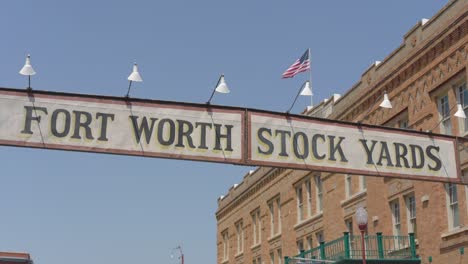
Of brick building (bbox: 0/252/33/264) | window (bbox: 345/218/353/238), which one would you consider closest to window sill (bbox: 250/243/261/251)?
window (bbox: 345/218/353/238)

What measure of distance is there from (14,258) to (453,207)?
44.6 m

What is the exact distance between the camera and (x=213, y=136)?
30.7ft

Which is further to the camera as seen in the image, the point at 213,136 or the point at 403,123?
the point at 403,123

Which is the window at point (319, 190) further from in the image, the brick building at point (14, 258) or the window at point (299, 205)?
the brick building at point (14, 258)

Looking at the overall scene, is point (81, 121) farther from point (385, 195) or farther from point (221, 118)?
point (385, 195)

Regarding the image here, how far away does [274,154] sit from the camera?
9.61 meters

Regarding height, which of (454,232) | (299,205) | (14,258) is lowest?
(454,232)

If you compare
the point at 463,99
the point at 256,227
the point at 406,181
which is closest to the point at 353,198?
the point at 406,181

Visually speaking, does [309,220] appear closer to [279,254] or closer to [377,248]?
[279,254]

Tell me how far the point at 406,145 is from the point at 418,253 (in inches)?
612

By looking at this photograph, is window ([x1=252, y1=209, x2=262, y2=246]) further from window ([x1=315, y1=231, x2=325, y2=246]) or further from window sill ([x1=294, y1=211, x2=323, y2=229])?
window ([x1=315, y1=231, x2=325, y2=246])

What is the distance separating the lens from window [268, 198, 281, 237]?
41812mm

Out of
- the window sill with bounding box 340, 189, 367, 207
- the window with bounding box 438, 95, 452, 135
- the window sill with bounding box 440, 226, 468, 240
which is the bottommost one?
the window sill with bounding box 440, 226, 468, 240

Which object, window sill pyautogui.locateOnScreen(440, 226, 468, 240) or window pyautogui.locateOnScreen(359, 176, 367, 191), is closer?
window sill pyautogui.locateOnScreen(440, 226, 468, 240)
